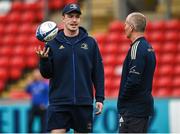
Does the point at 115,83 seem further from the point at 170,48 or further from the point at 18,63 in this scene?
the point at 18,63

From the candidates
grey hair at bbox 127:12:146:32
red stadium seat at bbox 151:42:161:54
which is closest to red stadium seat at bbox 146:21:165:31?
red stadium seat at bbox 151:42:161:54

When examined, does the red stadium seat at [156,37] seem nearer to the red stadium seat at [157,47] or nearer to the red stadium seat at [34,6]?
the red stadium seat at [157,47]

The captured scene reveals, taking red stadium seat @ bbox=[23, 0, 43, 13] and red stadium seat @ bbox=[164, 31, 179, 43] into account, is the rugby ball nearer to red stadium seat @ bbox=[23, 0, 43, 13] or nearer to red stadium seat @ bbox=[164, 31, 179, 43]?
red stadium seat @ bbox=[164, 31, 179, 43]

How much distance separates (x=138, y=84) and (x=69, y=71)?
0.77m

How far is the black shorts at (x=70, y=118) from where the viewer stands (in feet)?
25.6

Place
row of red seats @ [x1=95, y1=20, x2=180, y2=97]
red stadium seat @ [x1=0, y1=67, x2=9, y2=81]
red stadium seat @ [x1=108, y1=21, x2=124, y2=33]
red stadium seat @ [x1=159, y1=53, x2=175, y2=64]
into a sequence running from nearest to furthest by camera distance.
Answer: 1. row of red seats @ [x1=95, y1=20, x2=180, y2=97]
2. red stadium seat @ [x1=159, y1=53, x2=175, y2=64]
3. red stadium seat @ [x1=108, y1=21, x2=124, y2=33]
4. red stadium seat @ [x1=0, y1=67, x2=9, y2=81]

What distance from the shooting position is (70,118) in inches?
309

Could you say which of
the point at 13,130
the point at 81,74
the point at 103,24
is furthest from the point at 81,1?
the point at 81,74

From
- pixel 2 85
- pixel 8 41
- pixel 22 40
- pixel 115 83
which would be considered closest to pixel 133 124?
pixel 115 83

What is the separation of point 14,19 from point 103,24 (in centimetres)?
230

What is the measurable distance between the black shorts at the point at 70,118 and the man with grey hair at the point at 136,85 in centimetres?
40

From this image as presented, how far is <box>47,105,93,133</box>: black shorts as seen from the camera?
7789 millimetres

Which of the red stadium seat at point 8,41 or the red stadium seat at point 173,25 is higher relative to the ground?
the red stadium seat at point 173,25

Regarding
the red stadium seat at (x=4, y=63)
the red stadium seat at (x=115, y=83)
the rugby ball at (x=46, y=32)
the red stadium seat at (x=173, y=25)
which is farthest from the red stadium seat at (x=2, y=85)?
the rugby ball at (x=46, y=32)
